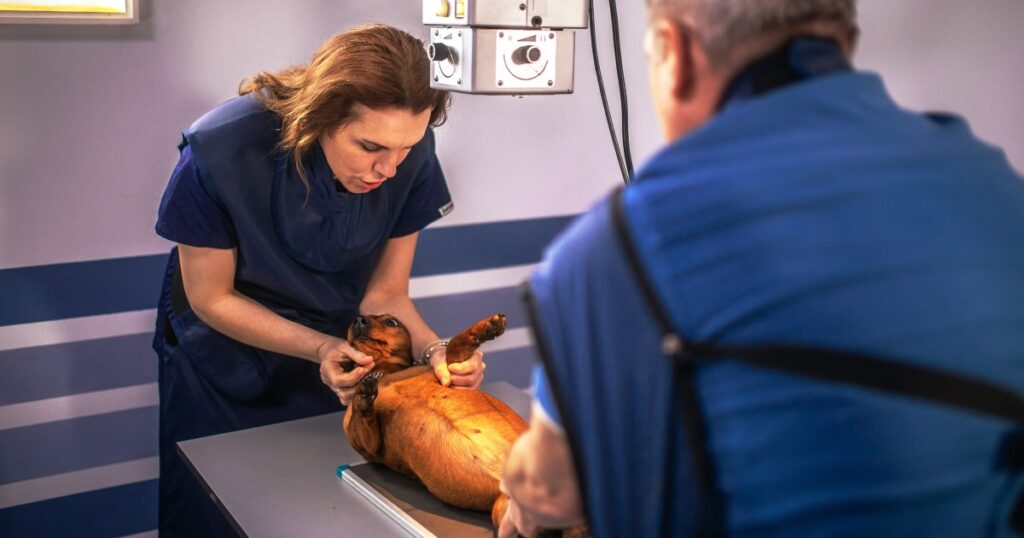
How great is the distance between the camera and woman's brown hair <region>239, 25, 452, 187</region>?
201 cm

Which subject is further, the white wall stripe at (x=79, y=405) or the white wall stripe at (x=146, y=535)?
the white wall stripe at (x=146, y=535)

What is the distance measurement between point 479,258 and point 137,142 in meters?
1.11

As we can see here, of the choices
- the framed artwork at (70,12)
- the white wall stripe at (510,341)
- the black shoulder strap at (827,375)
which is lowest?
the white wall stripe at (510,341)

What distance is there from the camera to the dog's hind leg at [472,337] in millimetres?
1969

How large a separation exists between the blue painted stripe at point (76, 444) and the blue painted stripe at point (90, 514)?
0.09 m

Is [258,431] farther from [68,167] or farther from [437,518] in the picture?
[68,167]

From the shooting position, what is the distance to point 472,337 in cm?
204

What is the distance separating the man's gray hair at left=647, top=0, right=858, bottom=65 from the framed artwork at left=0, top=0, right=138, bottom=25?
6.46 ft

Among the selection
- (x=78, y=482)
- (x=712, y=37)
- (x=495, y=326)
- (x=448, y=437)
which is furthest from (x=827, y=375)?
(x=78, y=482)

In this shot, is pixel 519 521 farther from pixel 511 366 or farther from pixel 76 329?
pixel 511 366

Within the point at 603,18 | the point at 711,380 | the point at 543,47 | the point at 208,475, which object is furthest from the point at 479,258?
the point at 711,380

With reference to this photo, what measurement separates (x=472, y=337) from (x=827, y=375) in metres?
1.23

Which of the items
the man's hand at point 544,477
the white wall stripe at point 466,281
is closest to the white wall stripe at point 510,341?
the white wall stripe at point 466,281

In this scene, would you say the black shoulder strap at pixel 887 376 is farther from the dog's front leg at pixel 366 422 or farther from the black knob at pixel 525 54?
the dog's front leg at pixel 366 422
